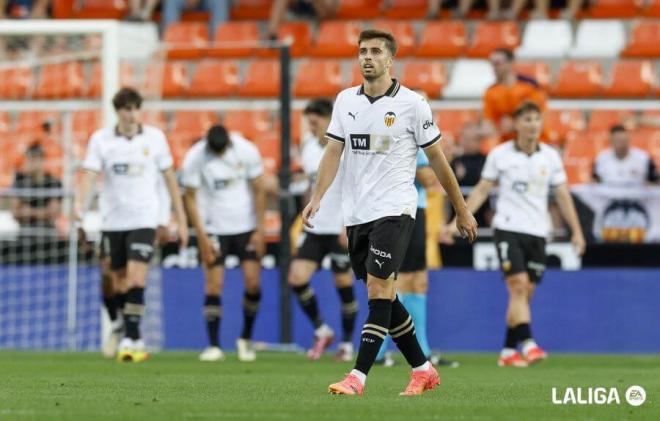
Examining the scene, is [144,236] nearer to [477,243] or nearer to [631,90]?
[477,243]

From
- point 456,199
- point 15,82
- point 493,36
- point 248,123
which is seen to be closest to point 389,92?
point 456,199

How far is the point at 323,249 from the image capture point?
553 inches

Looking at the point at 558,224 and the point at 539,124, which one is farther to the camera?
the point at 558,224

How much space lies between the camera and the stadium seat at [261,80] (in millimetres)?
21953

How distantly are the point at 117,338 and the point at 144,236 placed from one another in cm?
146

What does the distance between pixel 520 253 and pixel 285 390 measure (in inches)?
181

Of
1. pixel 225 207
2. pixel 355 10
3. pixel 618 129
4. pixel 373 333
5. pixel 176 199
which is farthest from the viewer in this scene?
pixel 355 10

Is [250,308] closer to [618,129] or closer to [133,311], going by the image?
[133,311]

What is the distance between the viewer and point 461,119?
61.5 feet

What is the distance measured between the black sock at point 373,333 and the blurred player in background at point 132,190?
5.01m

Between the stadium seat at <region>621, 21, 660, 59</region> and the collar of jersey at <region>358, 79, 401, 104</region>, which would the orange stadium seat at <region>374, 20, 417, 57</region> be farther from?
the collar of jersey at <region>358, 79, 401, 104</region>

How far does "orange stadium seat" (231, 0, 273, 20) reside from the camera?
24641 millimetres

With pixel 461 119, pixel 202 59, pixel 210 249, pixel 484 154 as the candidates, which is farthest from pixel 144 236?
pixel 202 59

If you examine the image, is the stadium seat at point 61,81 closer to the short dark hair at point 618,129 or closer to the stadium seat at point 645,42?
the short dark hair at point 618,129
